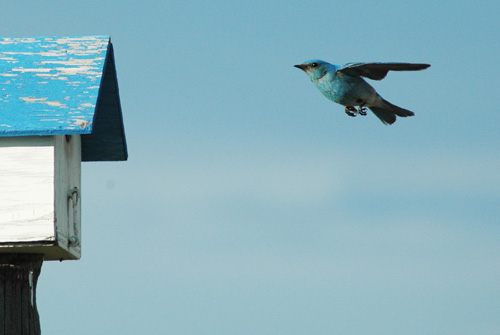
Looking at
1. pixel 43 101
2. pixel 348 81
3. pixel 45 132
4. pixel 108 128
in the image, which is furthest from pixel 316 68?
pixel 108 128

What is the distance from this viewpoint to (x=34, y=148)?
5480mm

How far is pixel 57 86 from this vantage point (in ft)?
18.7

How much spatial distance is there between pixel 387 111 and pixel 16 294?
113 inches

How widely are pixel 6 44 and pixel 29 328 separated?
6.49ft

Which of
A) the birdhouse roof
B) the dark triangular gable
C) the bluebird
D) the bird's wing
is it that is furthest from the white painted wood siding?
the bird's wing

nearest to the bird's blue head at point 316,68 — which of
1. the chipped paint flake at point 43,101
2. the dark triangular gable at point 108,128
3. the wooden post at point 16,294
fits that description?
the chipped paint flake at point 43,101

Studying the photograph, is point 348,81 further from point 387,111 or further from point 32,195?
point 32,195

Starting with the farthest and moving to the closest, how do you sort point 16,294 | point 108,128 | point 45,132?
point 108,128 < point 16,294 < point 45,132

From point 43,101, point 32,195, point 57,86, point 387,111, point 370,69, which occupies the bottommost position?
point 32,195

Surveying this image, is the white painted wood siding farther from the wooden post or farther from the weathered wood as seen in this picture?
the wooden post

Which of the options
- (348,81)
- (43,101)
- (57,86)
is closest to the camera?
(348,81)

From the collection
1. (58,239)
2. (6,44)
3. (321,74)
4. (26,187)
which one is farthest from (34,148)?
(321,74)

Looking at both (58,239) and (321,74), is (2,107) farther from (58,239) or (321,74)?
(321,74)

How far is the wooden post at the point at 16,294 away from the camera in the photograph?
5824 millimetres
